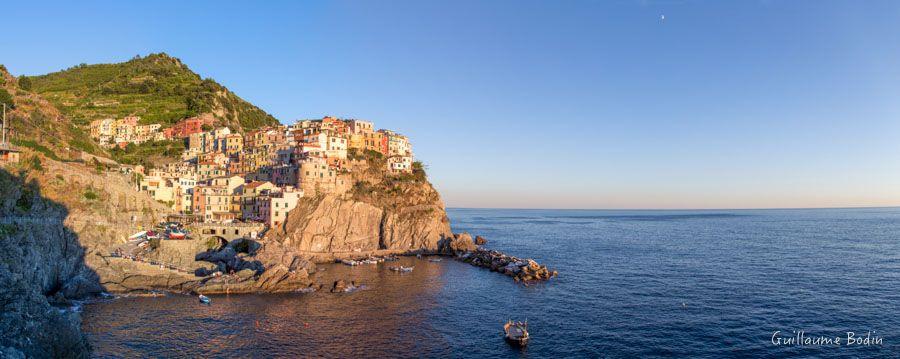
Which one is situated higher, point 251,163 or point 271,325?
point 251,163

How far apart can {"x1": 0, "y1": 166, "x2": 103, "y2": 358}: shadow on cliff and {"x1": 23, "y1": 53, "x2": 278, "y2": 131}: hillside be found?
327 feet

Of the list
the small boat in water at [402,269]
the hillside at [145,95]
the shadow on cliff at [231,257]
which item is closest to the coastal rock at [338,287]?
the shadow on cliff at [231,257]

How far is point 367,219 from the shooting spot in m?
103

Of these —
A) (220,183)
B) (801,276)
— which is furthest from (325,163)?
(801,276)

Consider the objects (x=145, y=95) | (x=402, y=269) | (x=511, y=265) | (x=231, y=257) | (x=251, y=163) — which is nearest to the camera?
(x=231, y=257)

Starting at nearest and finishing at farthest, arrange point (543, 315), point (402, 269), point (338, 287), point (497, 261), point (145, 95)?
1. point (543, 315)
2. point (338, 287)
3. point (402, 269)
4. point (497, 261)
5. point (145, 95)

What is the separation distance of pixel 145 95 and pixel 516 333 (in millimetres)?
175629

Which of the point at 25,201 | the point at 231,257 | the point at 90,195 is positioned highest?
the point at 90,195

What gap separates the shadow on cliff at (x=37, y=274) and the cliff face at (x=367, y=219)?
32860 millimetres

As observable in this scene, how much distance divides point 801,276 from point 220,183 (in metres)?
113

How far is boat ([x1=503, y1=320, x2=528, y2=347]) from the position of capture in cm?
4306

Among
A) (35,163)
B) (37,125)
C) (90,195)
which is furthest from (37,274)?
(37,125)

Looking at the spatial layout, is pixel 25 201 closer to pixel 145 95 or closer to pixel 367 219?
pixel 367 219

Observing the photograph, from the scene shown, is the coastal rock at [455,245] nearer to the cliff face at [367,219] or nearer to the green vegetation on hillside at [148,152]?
the cliff face at [367,219]
